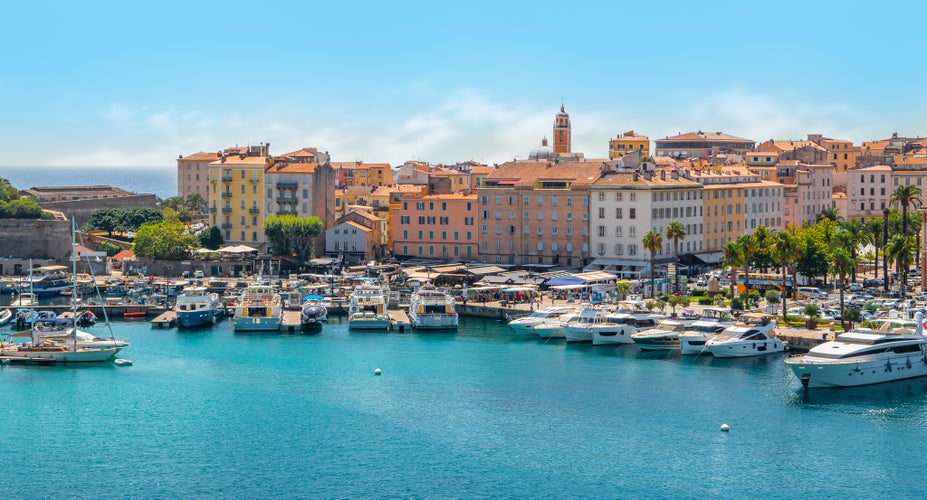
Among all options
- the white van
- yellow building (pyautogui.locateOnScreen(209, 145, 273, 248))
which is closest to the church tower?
yellow building (pyautogui.locateOnScreen(209, 145, 273, 248))

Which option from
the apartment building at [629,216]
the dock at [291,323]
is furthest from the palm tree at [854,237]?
the dock at [291,323]

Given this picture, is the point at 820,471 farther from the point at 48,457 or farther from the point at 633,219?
the point at 633,219

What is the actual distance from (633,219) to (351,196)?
36.3m

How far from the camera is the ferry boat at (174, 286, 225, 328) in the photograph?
82438mm

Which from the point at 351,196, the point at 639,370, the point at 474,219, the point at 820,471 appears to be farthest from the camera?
the point at 351,196

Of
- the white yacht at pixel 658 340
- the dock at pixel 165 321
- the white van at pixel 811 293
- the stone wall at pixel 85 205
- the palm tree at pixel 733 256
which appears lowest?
the white yacht at pixel 658 340

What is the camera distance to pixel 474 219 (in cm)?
10681

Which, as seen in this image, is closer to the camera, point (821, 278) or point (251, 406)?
point (251, 406)

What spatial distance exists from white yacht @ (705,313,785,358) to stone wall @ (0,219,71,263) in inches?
2448

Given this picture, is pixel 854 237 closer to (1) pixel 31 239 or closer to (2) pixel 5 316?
(2) pixel 5 316

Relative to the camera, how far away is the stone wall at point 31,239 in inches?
4491

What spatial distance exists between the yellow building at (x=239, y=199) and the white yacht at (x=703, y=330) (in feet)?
158

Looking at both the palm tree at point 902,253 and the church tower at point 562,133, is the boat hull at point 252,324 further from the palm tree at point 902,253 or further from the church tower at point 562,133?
the church tower at point 562,133

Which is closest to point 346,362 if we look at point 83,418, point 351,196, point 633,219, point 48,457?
point 83,418
